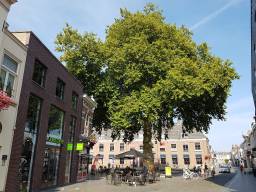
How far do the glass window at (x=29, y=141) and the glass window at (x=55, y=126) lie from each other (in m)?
1.77

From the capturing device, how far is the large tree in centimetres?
2498

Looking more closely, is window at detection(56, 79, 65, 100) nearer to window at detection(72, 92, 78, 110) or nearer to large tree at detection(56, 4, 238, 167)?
window at detection(72, 92, 78, 110)

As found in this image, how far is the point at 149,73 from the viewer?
87.4ft

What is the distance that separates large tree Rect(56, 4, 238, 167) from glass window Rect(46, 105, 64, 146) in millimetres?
6395

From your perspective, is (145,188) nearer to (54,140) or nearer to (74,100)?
(54,140)

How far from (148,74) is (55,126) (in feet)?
36.4

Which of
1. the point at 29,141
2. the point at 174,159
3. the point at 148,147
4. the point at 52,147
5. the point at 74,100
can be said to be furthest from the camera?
the point at 174,159

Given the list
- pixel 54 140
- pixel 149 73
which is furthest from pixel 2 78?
pixel 149 73

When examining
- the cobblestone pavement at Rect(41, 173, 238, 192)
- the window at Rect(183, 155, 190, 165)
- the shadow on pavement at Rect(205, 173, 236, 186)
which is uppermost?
the window at Rect(183, 155, 190, 165)

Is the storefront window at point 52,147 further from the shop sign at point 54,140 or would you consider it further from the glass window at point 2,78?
the glass window at point 2,78

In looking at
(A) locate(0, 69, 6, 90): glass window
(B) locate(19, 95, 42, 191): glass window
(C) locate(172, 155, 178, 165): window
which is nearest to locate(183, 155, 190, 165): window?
(C) locate(172, 155, 178, 165): window

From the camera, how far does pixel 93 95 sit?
30312 millimetres

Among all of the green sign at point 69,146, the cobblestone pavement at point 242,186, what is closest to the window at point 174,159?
the cobblestone pavement at point 242,186

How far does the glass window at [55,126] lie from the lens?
1878 centimetres
